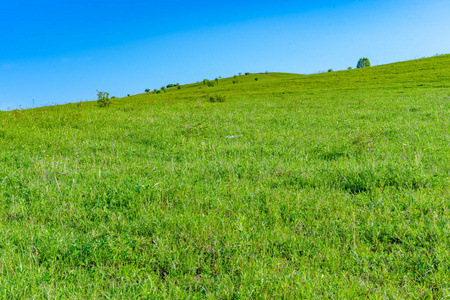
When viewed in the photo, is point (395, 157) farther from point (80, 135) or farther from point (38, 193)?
point (80, 135)

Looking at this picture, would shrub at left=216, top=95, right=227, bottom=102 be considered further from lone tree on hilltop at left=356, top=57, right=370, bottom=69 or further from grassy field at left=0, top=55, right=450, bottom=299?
lone tree on hilltop at left=356, top=57, right=370, bottom=69

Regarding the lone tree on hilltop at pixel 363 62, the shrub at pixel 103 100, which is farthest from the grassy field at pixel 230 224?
the lone tree on hilltop at pixel 363 62

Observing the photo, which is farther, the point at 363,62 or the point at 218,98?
the point at 363,62

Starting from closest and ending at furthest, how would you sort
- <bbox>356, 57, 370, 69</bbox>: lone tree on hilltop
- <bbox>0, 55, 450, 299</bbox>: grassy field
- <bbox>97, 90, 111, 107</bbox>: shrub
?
<bbox>0, 55, 450, 299</bbox>: grassy field
<bbox>97, 90, 111, 107</bbox>: shrub
<bbox>356, 57, 370, 69</bbox>: lone tree on hilltop

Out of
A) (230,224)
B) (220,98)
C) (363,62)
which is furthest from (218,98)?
(363,62)

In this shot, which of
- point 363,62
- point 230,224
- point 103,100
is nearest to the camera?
point 230,224

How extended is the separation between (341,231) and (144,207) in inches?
124

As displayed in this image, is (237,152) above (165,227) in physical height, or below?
above

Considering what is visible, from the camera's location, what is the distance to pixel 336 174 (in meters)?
6.55

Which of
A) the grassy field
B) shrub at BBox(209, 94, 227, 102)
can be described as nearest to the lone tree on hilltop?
shrub at BBox(209, 94, 227, 102)

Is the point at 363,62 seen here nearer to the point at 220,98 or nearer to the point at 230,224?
the point at 220,98

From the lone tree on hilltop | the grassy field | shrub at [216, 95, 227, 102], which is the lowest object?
the grassy field

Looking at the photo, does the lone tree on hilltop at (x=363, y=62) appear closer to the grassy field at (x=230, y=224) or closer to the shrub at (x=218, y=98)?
the shrub at (x=218, y=98)

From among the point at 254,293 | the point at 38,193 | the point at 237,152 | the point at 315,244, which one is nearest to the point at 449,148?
the point at 237,152
